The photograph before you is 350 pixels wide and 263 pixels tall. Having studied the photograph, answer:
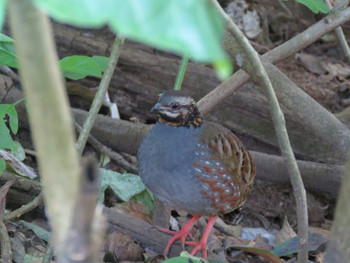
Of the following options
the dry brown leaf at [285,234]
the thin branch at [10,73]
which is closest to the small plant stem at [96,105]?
the dry brown leaf at [285,234]

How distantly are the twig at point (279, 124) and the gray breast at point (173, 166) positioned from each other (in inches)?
36.7

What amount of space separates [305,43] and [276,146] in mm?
1567

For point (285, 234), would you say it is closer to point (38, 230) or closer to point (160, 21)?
point (38, 230)

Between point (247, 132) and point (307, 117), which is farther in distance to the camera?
point (247, 132)

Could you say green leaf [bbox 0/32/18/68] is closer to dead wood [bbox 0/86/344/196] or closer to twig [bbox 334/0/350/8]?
twig [bbox 334/0/350/8]

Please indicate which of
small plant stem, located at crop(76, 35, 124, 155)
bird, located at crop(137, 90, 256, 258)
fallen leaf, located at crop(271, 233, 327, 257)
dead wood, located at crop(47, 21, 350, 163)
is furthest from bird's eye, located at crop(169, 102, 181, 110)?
dead wood, located at crop(47, 21, 350, 163)

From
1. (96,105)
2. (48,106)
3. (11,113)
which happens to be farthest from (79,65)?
(48,106)

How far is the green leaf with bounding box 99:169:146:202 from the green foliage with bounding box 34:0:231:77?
363 centimetres

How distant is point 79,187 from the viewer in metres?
0.99

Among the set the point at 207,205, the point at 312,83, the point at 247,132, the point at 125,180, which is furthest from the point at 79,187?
the point at 312,83

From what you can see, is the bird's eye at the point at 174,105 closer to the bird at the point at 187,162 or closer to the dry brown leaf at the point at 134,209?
the bird at the point at 187,162

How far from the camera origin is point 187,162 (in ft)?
11.8

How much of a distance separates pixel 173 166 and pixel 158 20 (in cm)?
276

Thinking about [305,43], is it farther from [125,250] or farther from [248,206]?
[125,250]
